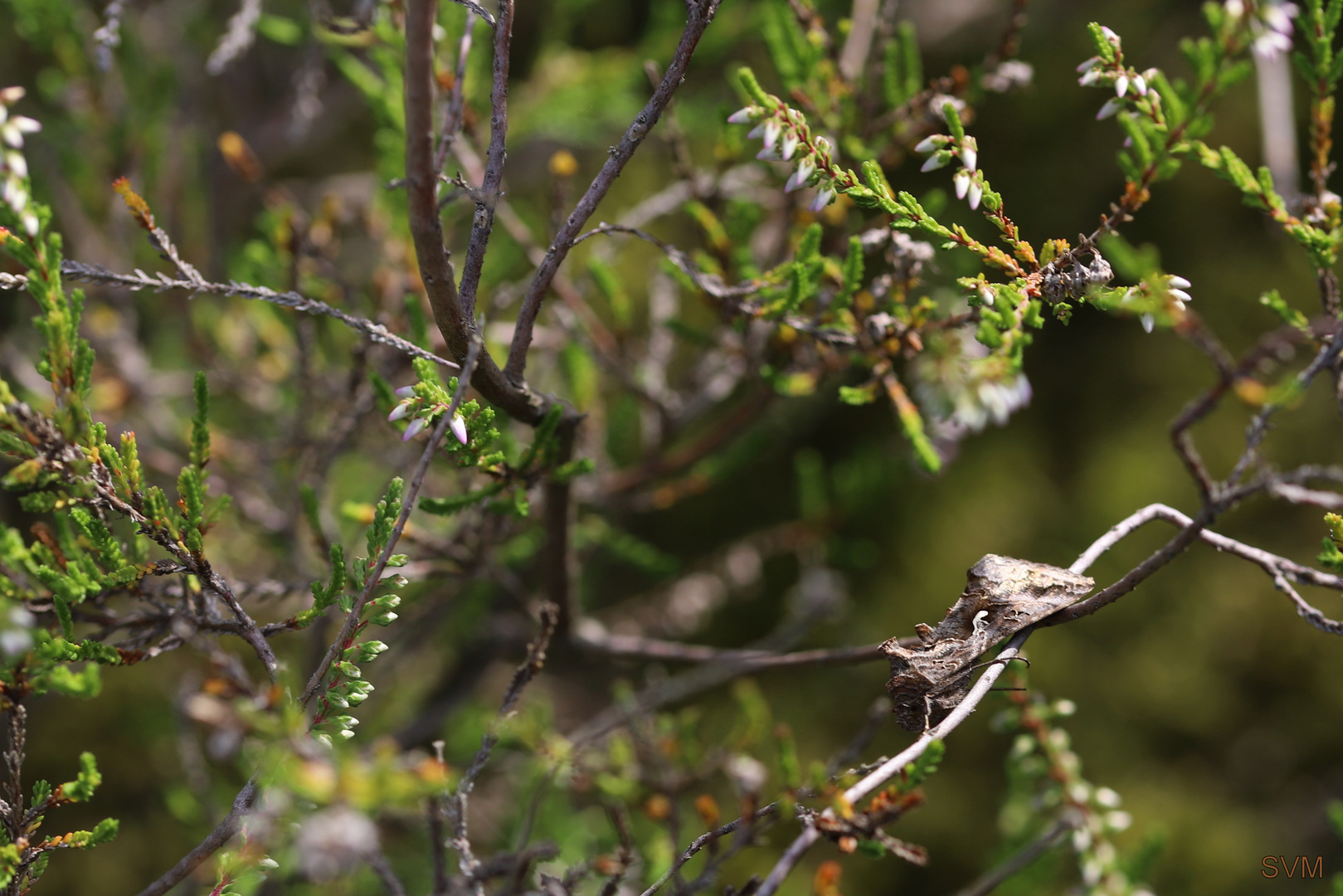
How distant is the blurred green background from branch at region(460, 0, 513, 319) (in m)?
0.88

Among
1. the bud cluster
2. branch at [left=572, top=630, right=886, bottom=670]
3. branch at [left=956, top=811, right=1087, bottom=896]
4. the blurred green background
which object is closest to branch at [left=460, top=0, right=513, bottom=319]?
the bud cluster

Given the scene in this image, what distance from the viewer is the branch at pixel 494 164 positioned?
853mm

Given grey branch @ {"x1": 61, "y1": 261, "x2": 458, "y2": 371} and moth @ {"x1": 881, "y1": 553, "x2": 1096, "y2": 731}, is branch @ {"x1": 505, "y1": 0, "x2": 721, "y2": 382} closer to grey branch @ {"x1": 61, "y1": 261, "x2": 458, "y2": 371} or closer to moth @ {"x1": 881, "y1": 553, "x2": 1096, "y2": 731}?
grey branch @ {"x1": 61, "y1": 261, "x2": 458, "y2": 371}

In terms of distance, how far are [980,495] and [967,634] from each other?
45.7 inches

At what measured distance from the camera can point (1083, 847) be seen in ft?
4.34

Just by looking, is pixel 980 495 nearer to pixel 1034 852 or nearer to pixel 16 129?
pixel 1034 852

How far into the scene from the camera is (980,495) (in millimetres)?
2037

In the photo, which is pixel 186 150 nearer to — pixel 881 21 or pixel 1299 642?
pixel 881 21

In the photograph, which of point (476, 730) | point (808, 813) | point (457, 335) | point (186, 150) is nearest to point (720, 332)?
point (457, 335)

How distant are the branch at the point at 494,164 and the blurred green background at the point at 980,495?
0.88 m

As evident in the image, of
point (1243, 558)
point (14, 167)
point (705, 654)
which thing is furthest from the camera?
point (705, 654)

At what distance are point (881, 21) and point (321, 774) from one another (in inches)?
54.4

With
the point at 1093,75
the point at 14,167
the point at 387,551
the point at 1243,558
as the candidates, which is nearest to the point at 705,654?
the point at 387,551

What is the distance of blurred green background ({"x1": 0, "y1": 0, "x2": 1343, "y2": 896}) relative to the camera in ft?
5.90
